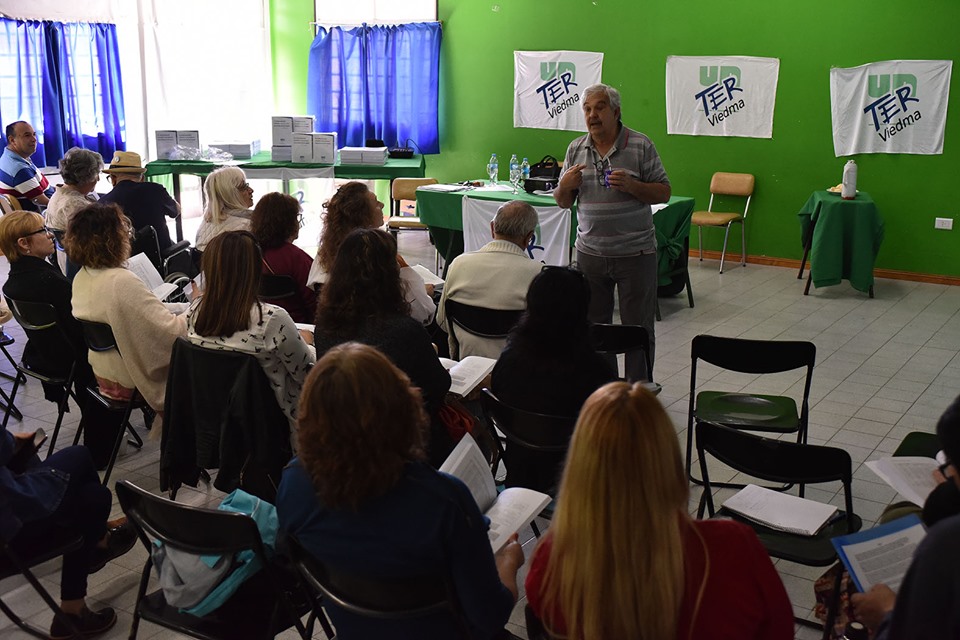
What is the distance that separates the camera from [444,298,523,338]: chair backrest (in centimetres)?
367

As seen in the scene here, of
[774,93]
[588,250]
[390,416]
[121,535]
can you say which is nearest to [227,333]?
[121,535]

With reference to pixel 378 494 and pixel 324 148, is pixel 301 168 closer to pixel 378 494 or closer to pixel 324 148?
pixel 324 148

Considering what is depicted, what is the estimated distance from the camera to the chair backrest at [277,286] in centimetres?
414

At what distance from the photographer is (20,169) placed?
22.2 feet

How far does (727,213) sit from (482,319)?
5273 millimetres

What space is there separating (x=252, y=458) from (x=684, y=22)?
22.7 ft

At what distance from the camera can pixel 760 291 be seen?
741cm

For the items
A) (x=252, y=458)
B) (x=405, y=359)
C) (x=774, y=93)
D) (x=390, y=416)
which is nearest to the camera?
(x=390, y=416)

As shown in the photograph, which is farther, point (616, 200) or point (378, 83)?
point (378, 83)

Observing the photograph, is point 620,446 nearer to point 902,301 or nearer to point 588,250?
point 588,250

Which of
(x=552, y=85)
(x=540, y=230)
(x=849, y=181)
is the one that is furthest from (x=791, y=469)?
(x=552, y=85)

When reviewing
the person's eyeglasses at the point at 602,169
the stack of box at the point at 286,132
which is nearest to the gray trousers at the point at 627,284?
the person's eyeglasses at the point at 602,169

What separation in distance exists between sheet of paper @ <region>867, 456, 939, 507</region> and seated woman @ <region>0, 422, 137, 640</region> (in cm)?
222

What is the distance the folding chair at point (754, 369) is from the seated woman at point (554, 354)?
0.68 m
